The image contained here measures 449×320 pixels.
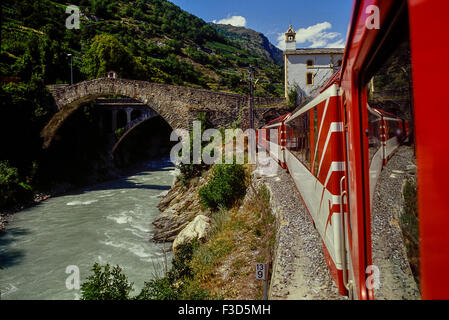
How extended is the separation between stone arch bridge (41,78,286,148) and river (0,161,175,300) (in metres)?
5.07

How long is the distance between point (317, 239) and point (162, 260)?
5.45m

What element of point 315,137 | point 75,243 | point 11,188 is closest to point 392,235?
point 315,137

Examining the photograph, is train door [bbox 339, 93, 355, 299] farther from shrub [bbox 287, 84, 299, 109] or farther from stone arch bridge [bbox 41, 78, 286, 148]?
shrub [bbox 287, 84, 299, 109]

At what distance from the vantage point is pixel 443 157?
3.19ft

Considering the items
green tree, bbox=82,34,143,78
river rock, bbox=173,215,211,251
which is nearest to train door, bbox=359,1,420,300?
river rock, bbox=173,215,211,251

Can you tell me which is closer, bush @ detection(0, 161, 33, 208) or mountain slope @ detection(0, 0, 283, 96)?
bush @ detection(0, 161, 33, 208)

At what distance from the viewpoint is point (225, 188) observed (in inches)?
343

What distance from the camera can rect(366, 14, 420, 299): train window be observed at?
1.28m

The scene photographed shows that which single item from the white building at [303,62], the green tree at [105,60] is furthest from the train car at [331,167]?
the green tree at [105,60]

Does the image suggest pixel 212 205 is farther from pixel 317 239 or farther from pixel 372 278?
pixel 372 278

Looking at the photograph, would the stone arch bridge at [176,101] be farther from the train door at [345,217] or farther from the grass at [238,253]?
the train door at [345,217]

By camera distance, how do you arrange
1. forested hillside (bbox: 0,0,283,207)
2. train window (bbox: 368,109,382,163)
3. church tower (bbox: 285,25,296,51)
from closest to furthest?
train window (bbox: 368,109,382,163) → forested hillside (bbox: 0,0,283,207) → church tower (bbox: 285,25,296,51)

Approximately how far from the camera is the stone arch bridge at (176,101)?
1490 cm

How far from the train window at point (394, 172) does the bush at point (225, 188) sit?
6.71m
